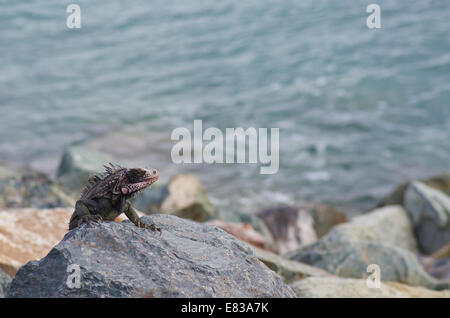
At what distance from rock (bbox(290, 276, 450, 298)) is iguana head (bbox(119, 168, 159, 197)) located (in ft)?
7.95

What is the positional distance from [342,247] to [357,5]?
693 inches

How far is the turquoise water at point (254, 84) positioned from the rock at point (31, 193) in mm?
5185

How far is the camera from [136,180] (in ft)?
13.3

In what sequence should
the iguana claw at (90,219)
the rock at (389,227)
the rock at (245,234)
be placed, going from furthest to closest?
the rock at (389,227) < the rock at (245,234) < the iguana claw at (90,219)

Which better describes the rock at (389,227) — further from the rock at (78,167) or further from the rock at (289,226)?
the rock at (78,167)

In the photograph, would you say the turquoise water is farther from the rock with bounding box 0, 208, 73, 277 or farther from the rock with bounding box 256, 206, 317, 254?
the rock with bounding box 0, 208, 73, 277

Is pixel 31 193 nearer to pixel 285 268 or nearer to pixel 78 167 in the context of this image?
pixel 78 167

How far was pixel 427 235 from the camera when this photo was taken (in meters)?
11.1

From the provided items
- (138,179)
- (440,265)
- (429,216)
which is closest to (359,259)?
(440,265)

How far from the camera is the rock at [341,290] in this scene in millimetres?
5777

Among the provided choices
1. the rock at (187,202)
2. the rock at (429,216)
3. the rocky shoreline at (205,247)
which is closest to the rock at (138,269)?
the rocky shoreline at (205,247)

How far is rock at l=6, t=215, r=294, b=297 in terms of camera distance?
343cm
